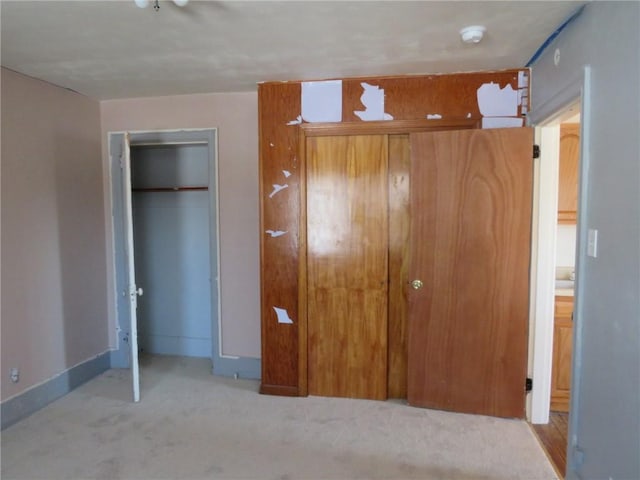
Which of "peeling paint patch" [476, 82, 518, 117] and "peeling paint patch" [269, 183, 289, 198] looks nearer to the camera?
"peeling paint patch" [476, 82, 518, 117]

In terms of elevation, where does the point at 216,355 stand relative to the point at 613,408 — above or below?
below

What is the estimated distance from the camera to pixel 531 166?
101 inches

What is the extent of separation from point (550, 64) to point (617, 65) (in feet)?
2.63

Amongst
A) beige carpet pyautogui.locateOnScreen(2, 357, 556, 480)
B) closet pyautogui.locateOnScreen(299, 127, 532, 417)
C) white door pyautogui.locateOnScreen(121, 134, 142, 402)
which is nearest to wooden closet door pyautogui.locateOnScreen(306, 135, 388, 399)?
closet pyautogui.locateOnScreen(299, 127, 532, 417)

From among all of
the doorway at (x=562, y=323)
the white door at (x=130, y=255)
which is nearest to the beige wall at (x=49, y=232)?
the white door at (x=130, y=255)

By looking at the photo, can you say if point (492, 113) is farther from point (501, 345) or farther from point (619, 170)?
point (501, 345)

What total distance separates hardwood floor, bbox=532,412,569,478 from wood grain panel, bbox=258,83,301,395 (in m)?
1.70

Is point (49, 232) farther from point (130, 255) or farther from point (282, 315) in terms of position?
point (282, 315)

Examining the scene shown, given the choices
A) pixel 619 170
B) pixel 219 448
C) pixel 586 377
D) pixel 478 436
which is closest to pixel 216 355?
pixel 219 448

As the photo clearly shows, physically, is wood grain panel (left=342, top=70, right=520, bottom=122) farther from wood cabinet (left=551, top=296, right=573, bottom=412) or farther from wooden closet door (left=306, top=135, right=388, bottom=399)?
wood cabinet (left=551, top=296, right=573, bottom=412)

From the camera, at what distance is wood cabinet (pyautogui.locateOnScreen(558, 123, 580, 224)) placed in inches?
115

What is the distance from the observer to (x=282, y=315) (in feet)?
10.1

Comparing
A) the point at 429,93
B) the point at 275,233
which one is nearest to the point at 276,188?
the point at 275,233

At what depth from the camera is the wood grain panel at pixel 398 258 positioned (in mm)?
2930
